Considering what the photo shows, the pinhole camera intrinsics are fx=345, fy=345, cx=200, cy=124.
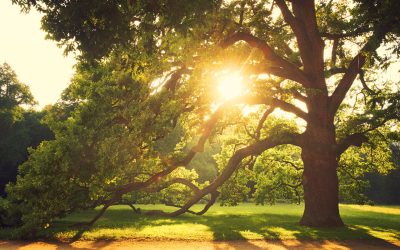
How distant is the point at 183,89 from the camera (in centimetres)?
1539

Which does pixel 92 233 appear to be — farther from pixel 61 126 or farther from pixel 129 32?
pixel 129 32

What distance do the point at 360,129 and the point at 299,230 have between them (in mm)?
7227

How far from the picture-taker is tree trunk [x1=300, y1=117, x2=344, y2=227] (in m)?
17.2

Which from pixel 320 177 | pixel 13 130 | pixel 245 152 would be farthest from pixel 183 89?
pixel 13 130

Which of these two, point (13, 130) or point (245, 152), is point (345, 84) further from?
point (13, 130)

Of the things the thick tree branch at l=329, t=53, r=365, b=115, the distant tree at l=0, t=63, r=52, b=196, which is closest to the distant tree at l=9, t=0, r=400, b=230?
the thick tree branch at l=329, t=53, r=365, b=115

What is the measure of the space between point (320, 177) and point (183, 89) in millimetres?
8332

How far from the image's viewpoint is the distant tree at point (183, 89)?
31.0 ft

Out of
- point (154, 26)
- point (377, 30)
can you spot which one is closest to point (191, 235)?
point (154, 26)

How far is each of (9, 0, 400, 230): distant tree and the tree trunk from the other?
0.05 m

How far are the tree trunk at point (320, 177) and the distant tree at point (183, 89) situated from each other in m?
0.05

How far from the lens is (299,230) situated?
16.1 metres

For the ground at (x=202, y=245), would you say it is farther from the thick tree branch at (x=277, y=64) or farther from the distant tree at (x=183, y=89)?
the thick tree branch at (x=277, y=64)

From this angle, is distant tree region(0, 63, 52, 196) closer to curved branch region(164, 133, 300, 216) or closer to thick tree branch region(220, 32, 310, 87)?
curved branch region(164, 133, 300, 216)
